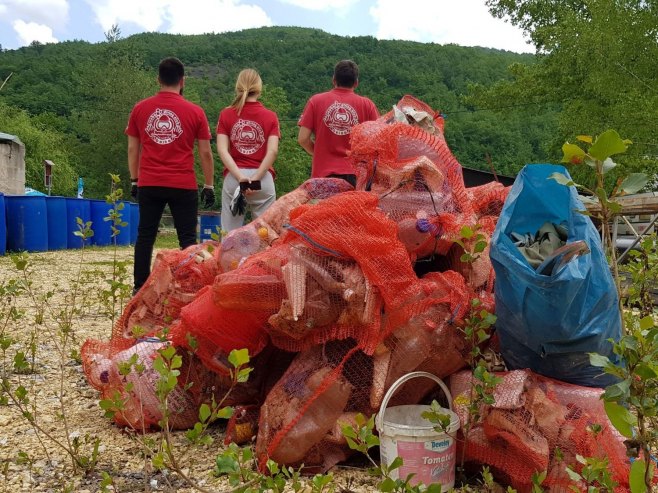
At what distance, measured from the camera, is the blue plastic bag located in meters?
1.84

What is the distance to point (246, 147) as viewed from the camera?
4613 millimetres

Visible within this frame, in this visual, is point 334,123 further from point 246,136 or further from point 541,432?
point 541,432

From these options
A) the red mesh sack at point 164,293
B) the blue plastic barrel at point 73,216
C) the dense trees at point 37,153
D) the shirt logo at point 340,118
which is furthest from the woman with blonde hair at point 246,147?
the dense trees at point 37,153

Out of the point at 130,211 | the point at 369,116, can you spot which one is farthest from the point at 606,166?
the point at 130,211

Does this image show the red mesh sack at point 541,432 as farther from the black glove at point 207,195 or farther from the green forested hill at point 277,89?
the green forested hill at point 277,89

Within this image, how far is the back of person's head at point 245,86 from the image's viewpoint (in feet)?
15.1

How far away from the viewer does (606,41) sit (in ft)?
38.8

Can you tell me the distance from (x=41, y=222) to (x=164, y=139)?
8760 millimetres

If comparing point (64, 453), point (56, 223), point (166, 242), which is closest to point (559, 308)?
point (64, 453)

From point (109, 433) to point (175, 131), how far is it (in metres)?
2.46

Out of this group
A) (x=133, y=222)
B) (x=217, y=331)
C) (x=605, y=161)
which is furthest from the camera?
(x=133, y=222)

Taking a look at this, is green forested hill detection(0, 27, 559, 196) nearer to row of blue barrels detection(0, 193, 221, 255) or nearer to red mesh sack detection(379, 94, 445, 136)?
row of blue barrels detection(0, 193, 221, 255)

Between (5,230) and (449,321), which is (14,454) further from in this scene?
(5,230)

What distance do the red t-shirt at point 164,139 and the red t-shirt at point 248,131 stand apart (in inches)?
11.0
